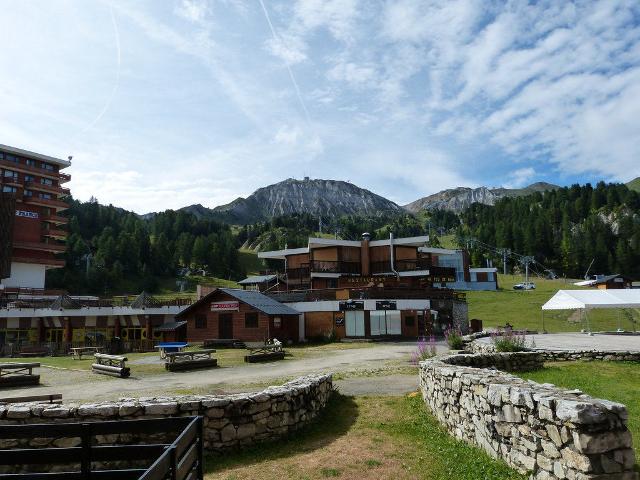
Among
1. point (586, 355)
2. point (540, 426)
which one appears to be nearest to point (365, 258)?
point (586, 355)

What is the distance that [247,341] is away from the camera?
3775cm

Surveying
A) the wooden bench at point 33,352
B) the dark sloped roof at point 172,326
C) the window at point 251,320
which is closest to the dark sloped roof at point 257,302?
the window at point 251,320

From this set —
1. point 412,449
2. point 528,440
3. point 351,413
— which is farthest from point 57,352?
point 528,440

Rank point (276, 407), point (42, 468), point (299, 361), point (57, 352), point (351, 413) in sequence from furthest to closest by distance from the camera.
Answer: point (57, 352), point (299, 361), point (351, 413), point (276, 407), point (42, 468)

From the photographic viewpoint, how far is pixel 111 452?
192 inches

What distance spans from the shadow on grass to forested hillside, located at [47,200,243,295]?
4108 inches

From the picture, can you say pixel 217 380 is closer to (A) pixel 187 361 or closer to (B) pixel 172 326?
(A) pixel 187 361

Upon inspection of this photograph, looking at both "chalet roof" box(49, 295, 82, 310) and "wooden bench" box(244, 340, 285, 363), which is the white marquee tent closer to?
"wooden bench" box(244, 340, 285, 363)

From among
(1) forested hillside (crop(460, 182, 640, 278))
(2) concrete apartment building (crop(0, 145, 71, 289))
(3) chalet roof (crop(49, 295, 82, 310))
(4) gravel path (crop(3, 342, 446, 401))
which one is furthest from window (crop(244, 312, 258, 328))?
(1) forested hillside (crop(460, 182, 640, 278))

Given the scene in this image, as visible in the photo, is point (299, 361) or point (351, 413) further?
point (299, 361)

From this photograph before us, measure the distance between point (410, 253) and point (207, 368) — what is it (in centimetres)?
3555

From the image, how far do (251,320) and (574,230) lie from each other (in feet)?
479

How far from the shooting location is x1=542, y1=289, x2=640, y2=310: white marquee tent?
3111 cm

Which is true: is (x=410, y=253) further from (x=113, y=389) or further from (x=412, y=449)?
(x=412, y=449)
